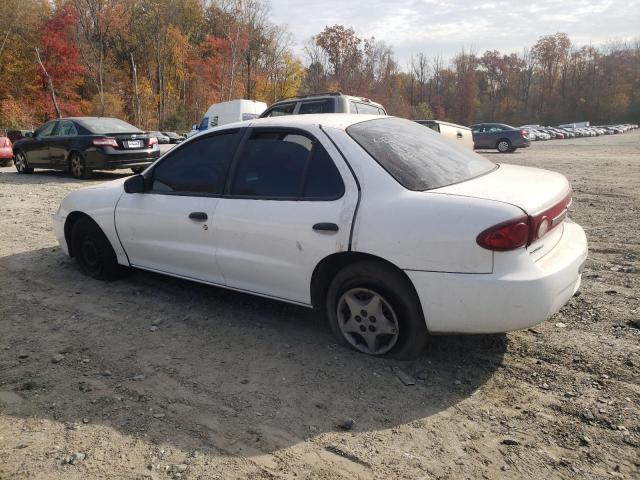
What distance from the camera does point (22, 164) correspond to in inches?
531

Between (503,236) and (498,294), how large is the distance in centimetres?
32

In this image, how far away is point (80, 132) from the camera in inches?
460

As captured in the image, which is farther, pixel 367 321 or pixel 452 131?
pixel 452 131

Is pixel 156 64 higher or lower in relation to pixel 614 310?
higher

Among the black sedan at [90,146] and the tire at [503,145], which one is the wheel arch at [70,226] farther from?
the tire at [503,145]

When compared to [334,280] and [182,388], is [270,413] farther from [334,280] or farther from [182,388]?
[334,280]

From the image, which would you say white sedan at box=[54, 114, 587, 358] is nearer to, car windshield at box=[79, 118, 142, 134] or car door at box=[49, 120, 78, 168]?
car windshield at box=[79, 118, 142, 134]

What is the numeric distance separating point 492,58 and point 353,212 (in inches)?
4163

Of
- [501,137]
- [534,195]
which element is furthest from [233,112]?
[501,137]

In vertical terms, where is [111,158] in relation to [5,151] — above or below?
below

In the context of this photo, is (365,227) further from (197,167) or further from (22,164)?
(22,164)

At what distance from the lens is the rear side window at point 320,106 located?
977cm

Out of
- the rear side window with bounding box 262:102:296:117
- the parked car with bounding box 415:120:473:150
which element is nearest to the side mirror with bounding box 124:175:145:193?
the rear side window with bounding box 262:102:296:117

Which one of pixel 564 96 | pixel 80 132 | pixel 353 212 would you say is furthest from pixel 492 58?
pixel 353 212
